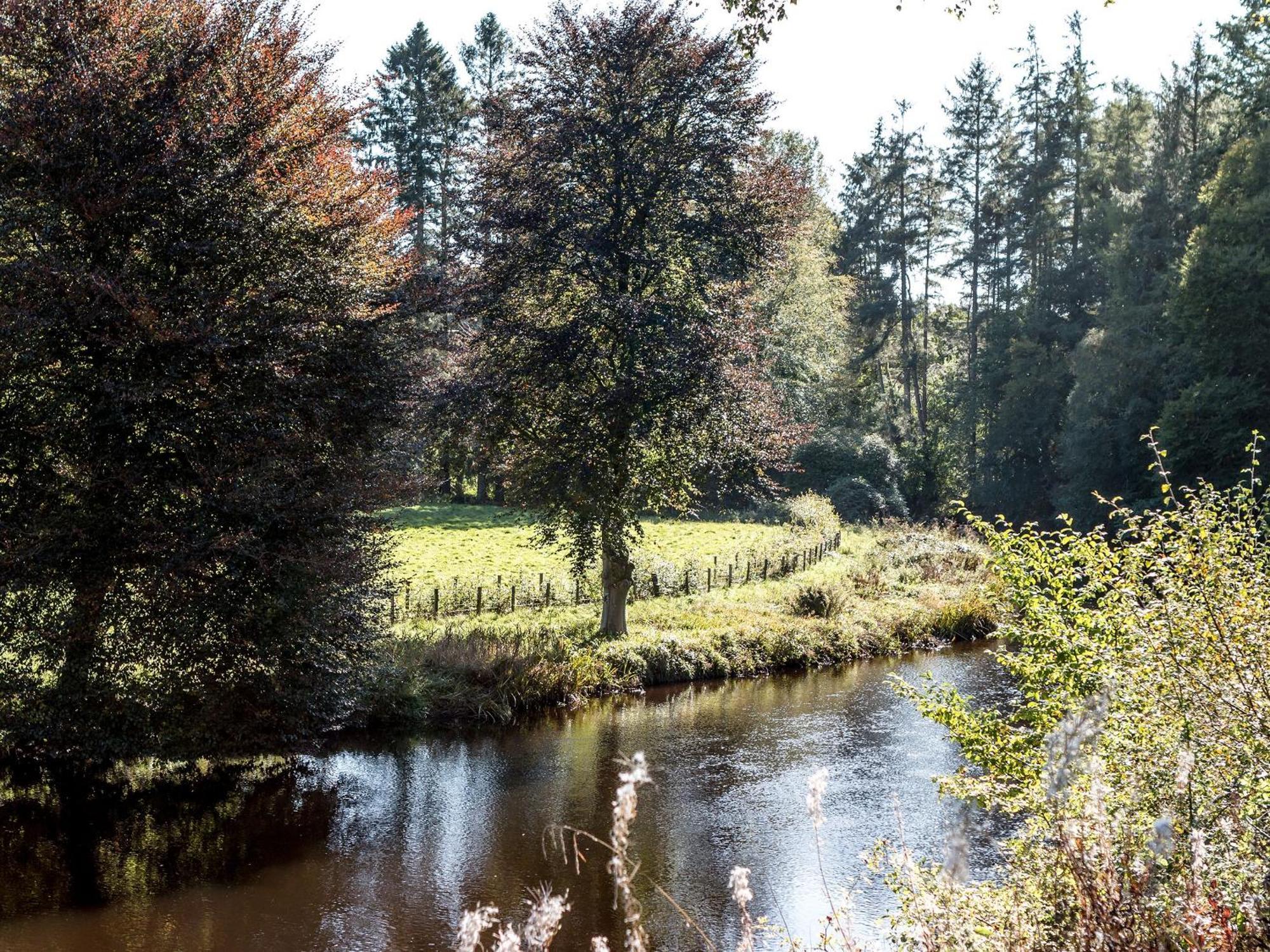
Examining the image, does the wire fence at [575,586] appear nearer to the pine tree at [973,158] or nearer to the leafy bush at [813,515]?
the leafy bush at [813,515]

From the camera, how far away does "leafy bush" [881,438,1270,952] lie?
3.75m

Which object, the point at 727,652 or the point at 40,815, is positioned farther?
the point at 727,652

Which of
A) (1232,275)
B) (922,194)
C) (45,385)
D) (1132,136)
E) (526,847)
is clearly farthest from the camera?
(922,194)

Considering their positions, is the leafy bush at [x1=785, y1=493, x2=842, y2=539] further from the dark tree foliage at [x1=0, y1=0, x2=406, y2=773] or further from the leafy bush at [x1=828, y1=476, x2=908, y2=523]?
the dark tree foliage at [x1=0, y1=0, x2=406, y2=773]

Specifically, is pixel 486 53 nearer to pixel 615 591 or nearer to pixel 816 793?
pixel 615 591

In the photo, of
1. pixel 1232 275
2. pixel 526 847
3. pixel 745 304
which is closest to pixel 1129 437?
pixel 1232 275

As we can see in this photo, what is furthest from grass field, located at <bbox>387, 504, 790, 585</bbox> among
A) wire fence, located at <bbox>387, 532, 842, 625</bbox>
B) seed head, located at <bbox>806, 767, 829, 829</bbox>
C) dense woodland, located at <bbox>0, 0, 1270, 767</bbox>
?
seed head, located at <bbox>806, 767, 829, 829</bbox>

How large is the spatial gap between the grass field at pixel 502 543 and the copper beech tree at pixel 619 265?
5.56 feet

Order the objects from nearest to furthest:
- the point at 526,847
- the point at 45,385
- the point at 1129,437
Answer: the point at 526,847 < the point at 45,385 < the point at 1129,437

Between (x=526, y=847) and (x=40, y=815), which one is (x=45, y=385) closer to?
(x=40, y=815)

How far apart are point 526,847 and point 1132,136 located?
4074 centimetres

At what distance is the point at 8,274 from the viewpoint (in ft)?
35.0

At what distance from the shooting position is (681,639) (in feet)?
61.1

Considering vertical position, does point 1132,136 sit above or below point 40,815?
above
